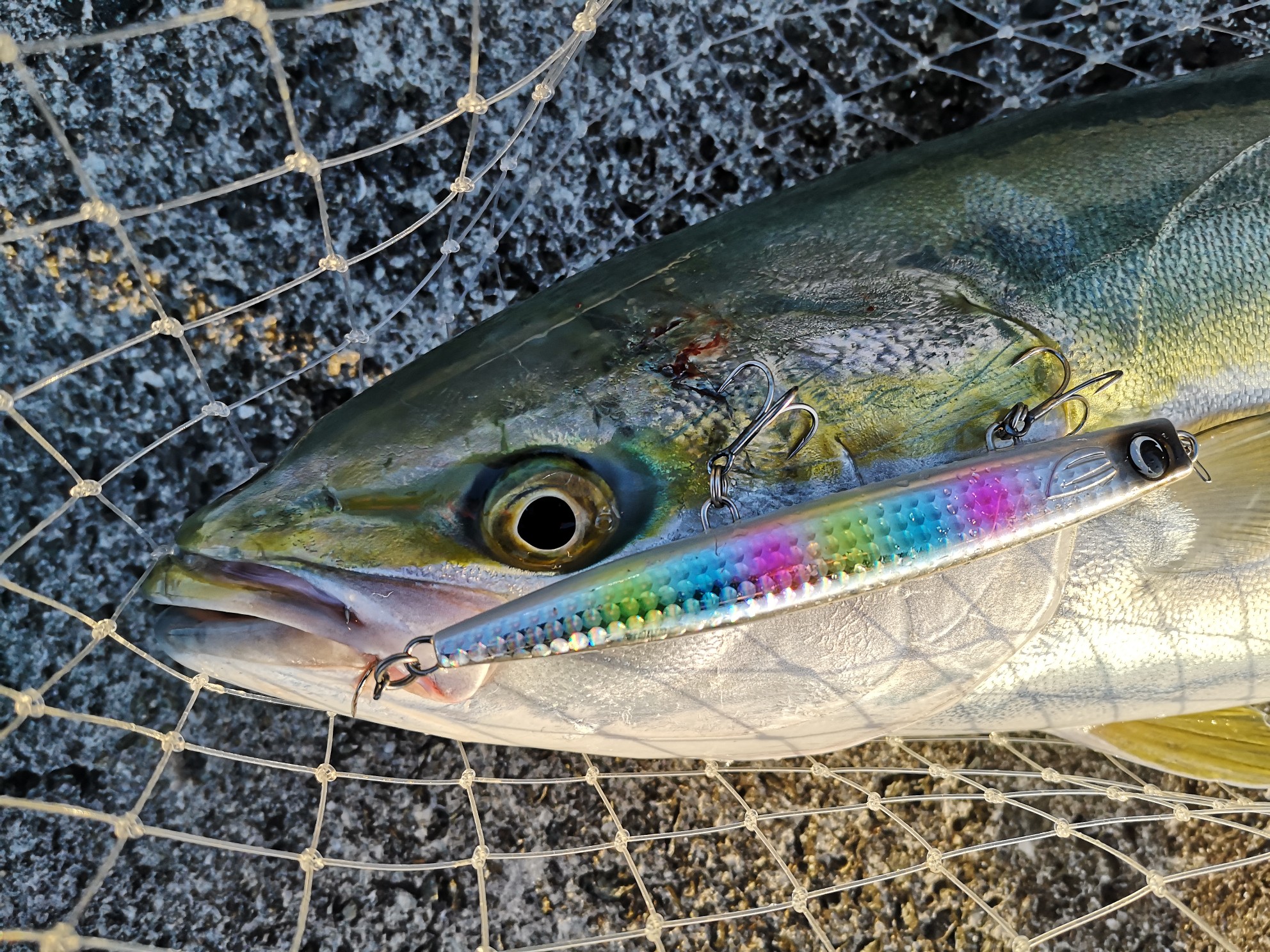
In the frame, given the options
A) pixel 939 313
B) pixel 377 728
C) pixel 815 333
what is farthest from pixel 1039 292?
pixel 377 728

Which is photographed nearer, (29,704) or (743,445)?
(743,445)

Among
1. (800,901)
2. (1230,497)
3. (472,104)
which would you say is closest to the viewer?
(1230,497)

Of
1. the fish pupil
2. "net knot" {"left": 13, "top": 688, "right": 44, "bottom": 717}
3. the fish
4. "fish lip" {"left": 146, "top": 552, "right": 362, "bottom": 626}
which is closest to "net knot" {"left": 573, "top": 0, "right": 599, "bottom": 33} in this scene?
the fish

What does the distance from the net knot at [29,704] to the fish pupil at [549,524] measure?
77cm

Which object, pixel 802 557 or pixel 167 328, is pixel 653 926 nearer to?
A: pixel 802 557

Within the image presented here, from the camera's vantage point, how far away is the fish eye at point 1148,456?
37.5 inches

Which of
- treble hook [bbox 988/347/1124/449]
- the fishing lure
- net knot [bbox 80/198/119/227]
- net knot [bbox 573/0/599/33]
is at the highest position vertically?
net knot [bbox 573/0/599/33]

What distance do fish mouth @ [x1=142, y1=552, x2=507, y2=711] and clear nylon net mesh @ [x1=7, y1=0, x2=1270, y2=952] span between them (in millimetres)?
522

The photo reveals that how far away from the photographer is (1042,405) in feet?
3.38

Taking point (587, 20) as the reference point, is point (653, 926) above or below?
below

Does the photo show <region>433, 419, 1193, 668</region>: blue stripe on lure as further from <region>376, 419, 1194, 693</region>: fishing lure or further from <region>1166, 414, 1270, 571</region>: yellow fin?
<region>1166, 414, 1270, 571</region>: yellow fin

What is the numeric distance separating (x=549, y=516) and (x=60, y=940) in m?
0.78

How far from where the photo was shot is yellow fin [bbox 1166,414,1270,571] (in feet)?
3.69

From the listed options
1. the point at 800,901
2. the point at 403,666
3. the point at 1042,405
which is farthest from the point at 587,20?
the point at 800,901
